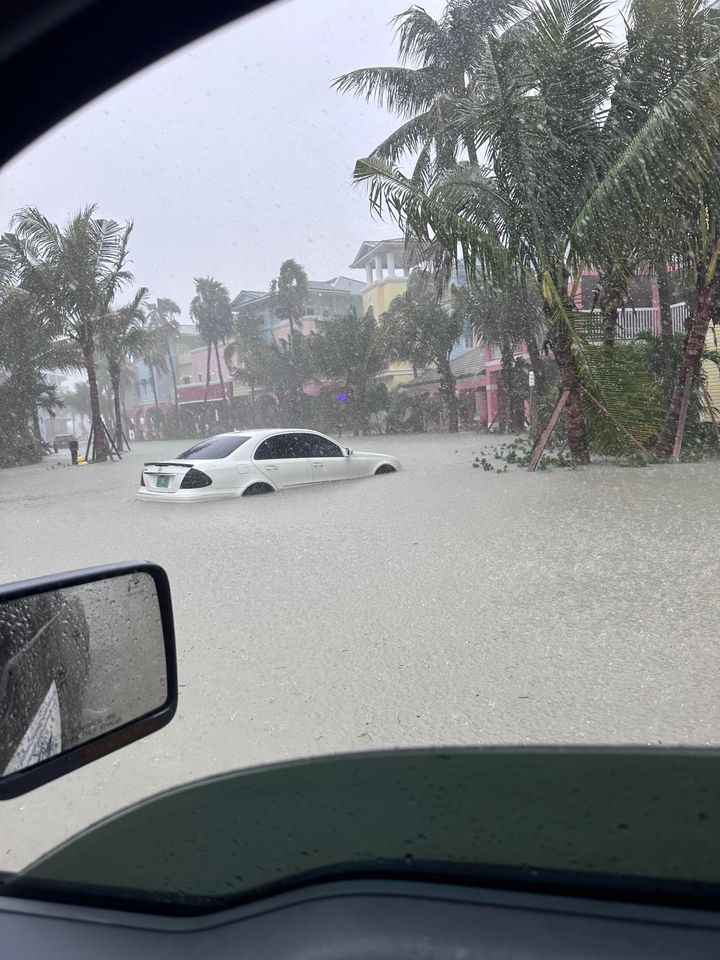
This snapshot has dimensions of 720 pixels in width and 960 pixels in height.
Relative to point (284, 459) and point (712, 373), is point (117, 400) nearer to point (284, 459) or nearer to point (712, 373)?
point (284, 459)

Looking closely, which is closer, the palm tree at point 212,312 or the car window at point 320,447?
the palm tree at point 212,312

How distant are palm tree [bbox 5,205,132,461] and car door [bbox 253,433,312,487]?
872 millimetres

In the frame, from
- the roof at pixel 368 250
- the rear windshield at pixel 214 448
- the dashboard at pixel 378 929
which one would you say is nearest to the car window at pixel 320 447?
the rear windshield at pixel 214 448

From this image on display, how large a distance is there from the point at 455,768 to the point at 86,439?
2779 millimetres

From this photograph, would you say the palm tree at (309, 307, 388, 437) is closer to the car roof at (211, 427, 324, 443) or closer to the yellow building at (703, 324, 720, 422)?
the car roof at (211, 427, 324, 443)

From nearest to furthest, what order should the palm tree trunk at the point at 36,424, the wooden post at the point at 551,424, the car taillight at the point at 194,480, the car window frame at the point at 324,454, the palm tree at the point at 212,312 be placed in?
the palm tree at the point at 212,312 < the palm tree trunk at the point at 36,424 < the car window frame at the point at 324,454 < the car taillight at the point at 194,480 < the wooden post at the point at 551,424

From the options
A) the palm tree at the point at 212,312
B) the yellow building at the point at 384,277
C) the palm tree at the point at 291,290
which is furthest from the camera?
the yellow building at the point at 384,277

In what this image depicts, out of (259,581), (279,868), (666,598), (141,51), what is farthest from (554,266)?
(279,868)

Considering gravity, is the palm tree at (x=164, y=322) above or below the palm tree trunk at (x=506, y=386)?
above

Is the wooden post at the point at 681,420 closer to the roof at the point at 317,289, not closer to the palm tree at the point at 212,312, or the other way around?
the roof at the point at 317,289

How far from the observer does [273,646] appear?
10.7ft

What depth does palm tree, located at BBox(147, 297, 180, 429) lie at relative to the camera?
9.07 feet

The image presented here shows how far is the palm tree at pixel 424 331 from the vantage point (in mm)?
3697

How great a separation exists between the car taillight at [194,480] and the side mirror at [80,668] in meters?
2.29
